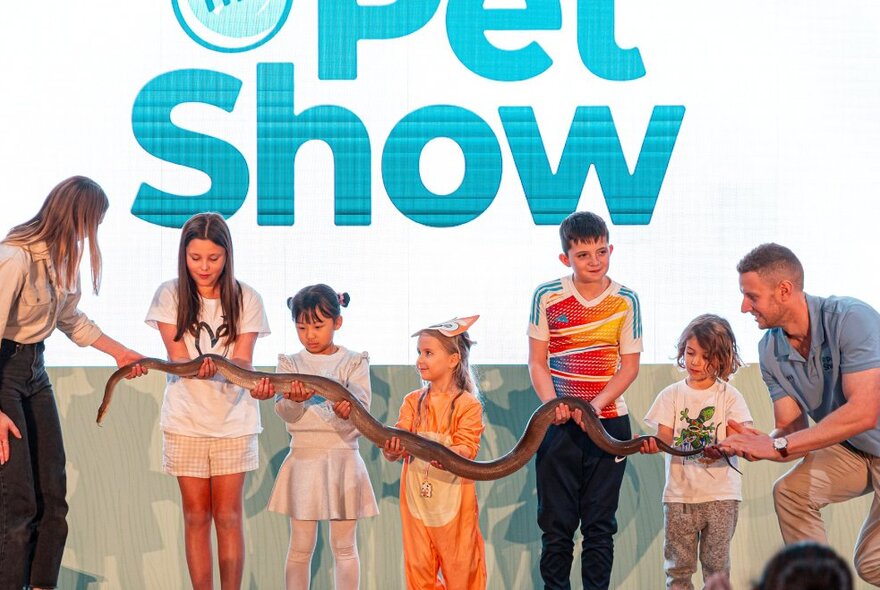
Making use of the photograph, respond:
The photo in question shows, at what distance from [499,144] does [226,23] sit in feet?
5.36

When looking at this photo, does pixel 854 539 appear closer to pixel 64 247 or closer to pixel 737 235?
pixel 737 235

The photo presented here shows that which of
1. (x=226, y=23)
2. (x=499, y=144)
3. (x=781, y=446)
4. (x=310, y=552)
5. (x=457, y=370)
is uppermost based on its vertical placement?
(x=226, y=23)

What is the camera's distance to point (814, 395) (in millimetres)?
4254

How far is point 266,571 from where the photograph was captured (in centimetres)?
534

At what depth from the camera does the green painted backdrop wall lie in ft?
17.4

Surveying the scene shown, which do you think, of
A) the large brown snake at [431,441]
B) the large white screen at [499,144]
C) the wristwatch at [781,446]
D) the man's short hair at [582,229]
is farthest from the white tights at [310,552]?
the wristwatch at [781,446]

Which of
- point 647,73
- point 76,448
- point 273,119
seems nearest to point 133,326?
point 76,448

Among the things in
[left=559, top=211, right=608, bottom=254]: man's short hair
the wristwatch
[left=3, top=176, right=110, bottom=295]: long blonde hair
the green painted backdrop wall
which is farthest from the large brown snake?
the green painted backdrop wall

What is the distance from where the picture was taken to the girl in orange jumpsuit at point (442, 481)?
410 cm

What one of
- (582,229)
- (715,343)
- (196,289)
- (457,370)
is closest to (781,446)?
(715,343)

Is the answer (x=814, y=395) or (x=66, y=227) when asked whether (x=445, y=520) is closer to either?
(x=814, y=395)

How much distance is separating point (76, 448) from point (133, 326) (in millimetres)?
709

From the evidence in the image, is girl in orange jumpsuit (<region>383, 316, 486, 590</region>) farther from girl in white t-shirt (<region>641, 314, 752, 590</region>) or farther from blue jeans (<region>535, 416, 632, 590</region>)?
girl in white t-shirt (<region>641, 314, 752, 590</region>)

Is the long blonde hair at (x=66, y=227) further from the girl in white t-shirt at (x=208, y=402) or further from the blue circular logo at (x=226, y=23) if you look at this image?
the blue circular logo at (x=226, y=23)
